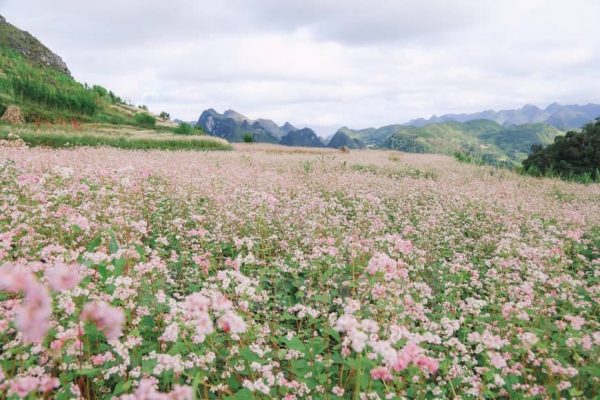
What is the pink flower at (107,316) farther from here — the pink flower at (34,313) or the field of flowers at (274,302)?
the pink flower at (34,313)

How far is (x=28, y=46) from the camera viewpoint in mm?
70188

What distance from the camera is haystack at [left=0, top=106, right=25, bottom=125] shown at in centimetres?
3238

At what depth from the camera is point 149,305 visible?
4262mm

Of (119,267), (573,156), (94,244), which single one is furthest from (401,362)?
(573,156)

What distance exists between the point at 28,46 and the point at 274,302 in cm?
8851

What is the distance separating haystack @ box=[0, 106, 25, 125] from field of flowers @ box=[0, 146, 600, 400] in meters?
28.1

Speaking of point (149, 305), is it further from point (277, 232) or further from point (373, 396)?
point (277, 232)

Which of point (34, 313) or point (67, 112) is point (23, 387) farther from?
point (67, 112)

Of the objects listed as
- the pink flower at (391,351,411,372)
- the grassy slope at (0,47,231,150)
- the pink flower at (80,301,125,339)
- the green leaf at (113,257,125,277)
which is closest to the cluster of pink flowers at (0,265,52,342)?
the pink flower at (80,301,125,339)

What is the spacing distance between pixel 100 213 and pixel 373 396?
17.9 ft

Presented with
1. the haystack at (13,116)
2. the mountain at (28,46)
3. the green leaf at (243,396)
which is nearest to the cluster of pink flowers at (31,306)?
the green leaf at (243,396)

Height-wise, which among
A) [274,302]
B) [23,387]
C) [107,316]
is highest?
[107,316]

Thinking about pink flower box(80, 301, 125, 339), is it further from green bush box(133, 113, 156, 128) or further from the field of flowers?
green bush box(133, 113, 156, 128)

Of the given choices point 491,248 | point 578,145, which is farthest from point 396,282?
point 578,145
